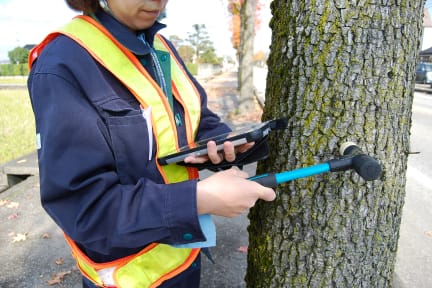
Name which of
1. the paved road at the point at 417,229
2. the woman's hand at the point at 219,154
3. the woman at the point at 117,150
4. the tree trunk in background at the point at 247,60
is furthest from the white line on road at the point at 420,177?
the tree trunk in background at the point at 247,60

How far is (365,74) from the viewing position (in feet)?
4.07

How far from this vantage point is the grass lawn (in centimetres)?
618

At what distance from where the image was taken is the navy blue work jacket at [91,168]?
0.89 metres

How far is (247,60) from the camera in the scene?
10547 mm

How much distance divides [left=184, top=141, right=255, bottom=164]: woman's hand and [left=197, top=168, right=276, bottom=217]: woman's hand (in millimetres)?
118

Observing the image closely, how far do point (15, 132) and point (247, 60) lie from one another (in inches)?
260

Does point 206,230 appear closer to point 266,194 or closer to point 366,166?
point 266,194

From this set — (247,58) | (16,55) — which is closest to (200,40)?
(16,55)

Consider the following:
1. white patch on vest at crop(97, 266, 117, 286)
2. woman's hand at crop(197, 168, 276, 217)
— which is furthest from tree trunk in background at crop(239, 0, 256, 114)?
woman's hand at crop(197, 168, 276, 217)

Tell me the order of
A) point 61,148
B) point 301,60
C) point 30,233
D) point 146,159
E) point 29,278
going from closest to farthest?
point 61,148
point 146,159
point 301,60
point 29,278
point 30,233

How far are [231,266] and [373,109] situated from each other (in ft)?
6.37

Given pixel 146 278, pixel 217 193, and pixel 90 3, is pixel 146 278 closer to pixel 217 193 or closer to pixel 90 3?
pixel 217 193

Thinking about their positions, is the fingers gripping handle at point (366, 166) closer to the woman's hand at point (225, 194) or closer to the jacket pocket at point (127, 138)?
the woman's hand at point (225, 194)

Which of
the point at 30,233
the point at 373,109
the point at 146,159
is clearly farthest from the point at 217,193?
the point at 30,233
